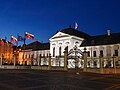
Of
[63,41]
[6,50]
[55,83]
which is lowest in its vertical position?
[55,83]

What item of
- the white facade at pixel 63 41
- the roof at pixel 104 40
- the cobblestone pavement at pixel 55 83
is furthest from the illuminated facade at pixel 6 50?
the cobblestone pavement at pixel 55 83

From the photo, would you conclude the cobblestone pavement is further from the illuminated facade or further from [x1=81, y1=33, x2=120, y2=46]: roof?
the illuminated facade

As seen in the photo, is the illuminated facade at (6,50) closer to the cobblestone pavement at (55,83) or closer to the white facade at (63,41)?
the white facade at (63,41)

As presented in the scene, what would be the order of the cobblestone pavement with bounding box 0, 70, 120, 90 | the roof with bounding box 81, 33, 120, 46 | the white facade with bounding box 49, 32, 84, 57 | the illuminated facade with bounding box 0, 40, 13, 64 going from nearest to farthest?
the cobblestone pavement with bounding box 0, 70, 120, 90 → the roof with bounding box 81, 33, 120, 46 → the white facade with bounding box 49, 32, 84, 57 → the illuminated facade with bounding box 0, 40, 13, 64

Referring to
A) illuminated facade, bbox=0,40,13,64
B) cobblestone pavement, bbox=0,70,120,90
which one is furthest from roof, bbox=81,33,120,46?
illuminated facade, bbox=0,40,13,64

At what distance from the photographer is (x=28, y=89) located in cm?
1026

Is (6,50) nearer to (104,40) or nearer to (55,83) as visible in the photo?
(104,40)

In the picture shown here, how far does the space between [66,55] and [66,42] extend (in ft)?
75.6


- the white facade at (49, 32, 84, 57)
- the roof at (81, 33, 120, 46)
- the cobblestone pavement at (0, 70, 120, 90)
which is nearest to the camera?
the cobblestone pavement at (0, 70, 120, 90)

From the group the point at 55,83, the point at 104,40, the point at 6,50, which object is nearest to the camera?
the point at 55,83

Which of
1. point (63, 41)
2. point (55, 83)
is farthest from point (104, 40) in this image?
point (55, 83)

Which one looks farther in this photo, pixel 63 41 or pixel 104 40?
pixel 63 41

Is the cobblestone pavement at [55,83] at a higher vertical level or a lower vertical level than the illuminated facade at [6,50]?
lower

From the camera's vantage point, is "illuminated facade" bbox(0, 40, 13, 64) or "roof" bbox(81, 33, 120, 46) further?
"illuminated facade" bbox(0, 40, 13, 64)
